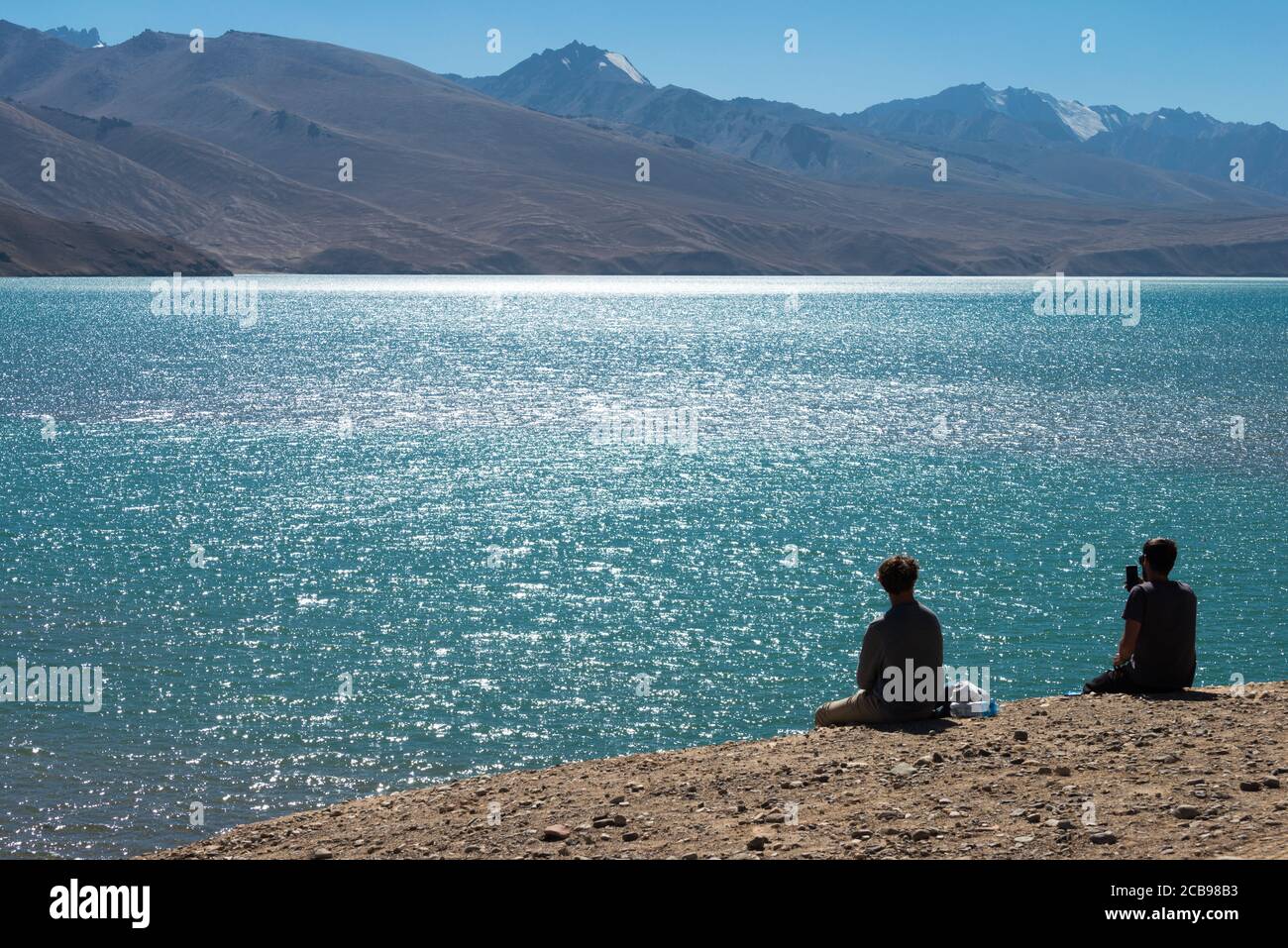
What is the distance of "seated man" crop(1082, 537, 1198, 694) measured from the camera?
12695 mm

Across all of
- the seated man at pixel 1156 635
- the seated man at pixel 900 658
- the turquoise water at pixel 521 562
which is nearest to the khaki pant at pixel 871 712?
the seated man at pixel 900 658

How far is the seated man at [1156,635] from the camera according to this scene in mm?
12695

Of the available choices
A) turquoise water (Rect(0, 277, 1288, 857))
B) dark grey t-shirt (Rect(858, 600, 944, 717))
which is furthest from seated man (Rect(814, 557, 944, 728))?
turquoise water (Rect(0, 277, 1288, 857))

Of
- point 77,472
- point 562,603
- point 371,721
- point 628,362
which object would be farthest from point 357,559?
point 628,362

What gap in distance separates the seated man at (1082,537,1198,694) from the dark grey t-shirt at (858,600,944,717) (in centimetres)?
216

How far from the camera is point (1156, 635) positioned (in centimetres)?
1305

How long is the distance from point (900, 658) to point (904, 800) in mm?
2101

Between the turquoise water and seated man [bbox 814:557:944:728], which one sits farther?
the turquoise water

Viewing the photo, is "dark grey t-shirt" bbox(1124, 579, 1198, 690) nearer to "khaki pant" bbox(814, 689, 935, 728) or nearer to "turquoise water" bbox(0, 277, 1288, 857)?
"khaki pant" bbox(814, 689, 935, 728)

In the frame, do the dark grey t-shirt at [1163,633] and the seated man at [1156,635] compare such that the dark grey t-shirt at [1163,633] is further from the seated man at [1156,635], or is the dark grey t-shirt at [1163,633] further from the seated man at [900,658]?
the seated man at [900,658]

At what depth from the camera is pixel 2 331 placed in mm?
111688

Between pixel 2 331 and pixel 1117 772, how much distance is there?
11770 cm

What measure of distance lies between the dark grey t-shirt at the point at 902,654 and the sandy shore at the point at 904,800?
0.30 m
